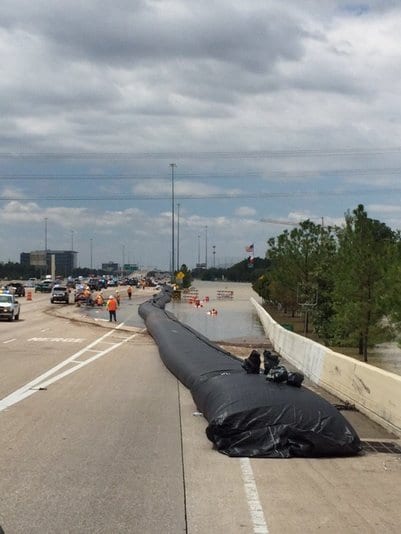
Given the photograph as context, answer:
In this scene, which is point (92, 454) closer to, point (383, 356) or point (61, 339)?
point (383, 356)

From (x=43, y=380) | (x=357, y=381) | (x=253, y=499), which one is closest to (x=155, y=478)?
(x=253, y=499)

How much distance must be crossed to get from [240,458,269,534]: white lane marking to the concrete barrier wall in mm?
3637

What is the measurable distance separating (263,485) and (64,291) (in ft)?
210

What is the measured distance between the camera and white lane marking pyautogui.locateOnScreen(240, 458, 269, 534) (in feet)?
20.4

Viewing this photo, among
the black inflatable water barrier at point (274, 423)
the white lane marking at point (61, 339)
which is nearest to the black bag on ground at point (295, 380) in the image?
the black inflatable water barrier at point (274, 423)

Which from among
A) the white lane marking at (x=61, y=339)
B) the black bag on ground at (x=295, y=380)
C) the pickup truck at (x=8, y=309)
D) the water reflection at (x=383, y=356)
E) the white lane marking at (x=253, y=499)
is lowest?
the water reflection at (x=383, y=356)

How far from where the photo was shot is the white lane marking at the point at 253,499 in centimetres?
623

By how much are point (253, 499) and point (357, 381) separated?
24.3 feet

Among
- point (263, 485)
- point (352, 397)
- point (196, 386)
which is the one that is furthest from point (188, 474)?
point (352, 397)

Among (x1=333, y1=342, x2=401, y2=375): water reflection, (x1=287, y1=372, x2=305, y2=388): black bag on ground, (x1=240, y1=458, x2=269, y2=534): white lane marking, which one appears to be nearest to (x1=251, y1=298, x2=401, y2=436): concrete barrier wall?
(x1=287, y1=372, x2=305, y2=388): black bag on ground

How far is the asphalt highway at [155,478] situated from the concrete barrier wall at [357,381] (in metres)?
0.35

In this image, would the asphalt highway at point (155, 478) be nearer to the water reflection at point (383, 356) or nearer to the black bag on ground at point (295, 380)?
the black bag on ground at point (295, 380)

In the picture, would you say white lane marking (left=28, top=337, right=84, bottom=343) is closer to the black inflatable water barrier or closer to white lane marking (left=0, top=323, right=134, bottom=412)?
white lane marking (left=0, top=323, right=134, bottom=412)

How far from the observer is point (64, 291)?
70.2 meters
